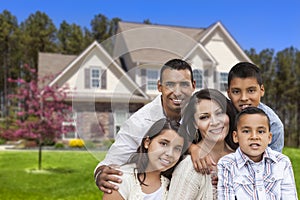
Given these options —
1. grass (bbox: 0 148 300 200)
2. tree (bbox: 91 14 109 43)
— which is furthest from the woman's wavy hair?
tree (bbox: 91 14 109 43)

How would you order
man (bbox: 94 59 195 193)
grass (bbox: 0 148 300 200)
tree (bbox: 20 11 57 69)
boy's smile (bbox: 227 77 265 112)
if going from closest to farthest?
man (bbox: 94 59 195 193)
boy's smile (bbox: 227 77 265 112)
grass (bbox: 0 148 300 200)
tree (bbox: 20 11 57 69)

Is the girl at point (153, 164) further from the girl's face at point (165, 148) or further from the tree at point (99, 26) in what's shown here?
the tree at point (99, 26)

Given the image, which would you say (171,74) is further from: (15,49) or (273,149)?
(15,49)

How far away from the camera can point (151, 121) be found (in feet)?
7.79

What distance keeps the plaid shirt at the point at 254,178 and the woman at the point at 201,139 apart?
0.29 feet

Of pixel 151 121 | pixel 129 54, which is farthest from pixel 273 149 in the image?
pixel 129 54

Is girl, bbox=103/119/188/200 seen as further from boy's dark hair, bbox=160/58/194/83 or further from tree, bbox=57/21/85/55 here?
tree, bbox=57/21/85/55

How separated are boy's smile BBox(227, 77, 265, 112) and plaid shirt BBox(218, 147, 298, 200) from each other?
0.28 m

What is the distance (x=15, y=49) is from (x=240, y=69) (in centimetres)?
3510

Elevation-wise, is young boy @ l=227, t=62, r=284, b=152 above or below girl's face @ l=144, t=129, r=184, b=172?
above

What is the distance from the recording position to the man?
2.27 meters

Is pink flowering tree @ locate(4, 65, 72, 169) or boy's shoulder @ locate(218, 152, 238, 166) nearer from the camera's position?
boy's shoulder @ locate(218, 152, 238, 166)

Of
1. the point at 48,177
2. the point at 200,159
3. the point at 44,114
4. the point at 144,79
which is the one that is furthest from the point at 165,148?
the point at 44,114

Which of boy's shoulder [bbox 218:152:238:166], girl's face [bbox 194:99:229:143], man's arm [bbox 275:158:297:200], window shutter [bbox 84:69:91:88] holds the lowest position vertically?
man's arm [bbox 275:158:297:200]
